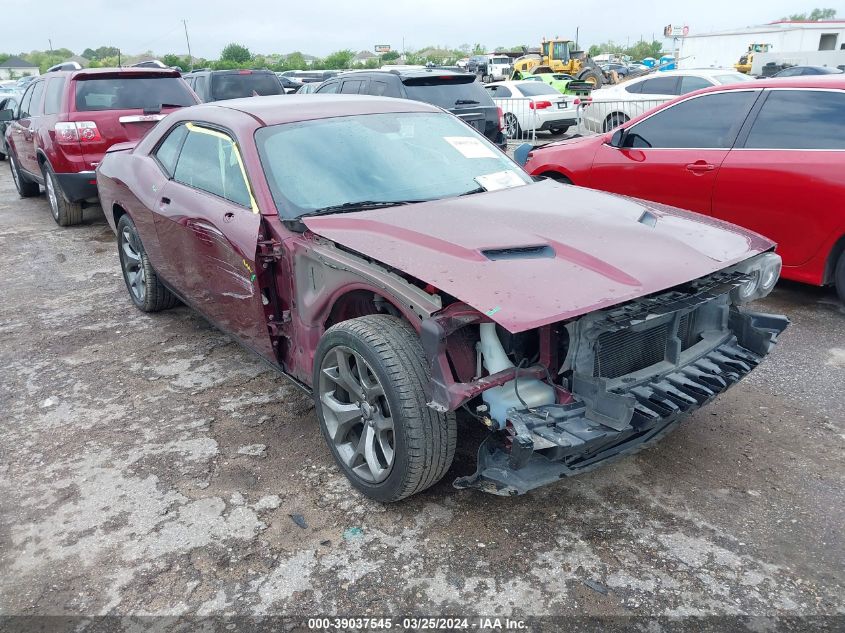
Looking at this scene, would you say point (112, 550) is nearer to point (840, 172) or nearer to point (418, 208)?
point (418, 208)

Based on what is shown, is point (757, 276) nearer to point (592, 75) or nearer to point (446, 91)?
point (446, 91)

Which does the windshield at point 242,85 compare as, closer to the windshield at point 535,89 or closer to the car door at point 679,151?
the windshield at point 535,89

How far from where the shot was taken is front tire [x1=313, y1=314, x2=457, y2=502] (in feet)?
8.40

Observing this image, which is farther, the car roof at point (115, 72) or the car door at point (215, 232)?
the car roof at point (115, 72)

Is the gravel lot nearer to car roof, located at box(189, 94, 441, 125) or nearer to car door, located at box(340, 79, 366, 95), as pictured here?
car roof, located at box(189, 94, 441, 125)

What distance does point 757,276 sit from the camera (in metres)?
3.13

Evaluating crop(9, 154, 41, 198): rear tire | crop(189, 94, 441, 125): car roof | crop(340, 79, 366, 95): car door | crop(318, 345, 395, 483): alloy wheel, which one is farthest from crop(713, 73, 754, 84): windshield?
crop(9, 154, 41, 198): rear tire

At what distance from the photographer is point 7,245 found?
7.74 metres

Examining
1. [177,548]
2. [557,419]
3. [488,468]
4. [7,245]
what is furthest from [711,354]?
[7,245]

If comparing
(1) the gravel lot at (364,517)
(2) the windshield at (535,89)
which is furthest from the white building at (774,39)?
(1) the gravel lot at (364,517)

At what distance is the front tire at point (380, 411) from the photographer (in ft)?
8.40

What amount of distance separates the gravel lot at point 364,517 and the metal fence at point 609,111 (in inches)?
348

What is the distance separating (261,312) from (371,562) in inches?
54.5

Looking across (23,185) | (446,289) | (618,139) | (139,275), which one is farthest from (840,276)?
(23,185)
